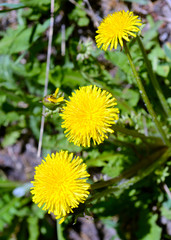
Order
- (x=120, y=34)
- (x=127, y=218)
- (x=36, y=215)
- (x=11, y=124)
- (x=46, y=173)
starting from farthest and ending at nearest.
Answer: (x=11, y=124) < (x=36, y=215) < (x=127, y=218) < (x=46, y=173) < (x=120, y=34)

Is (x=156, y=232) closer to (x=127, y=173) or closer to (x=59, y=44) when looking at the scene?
(x=127, y=173)

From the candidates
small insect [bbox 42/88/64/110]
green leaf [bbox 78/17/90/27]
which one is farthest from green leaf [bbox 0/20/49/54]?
small insect [bbox 42/88/64/110]

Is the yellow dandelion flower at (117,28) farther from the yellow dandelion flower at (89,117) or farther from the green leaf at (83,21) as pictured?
the green leaf at (83,21)

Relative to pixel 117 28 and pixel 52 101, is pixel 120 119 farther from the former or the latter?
pixel 117 28

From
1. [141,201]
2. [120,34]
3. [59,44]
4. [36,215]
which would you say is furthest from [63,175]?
[59,44]

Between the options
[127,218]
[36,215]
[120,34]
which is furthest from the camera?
[36,215]
